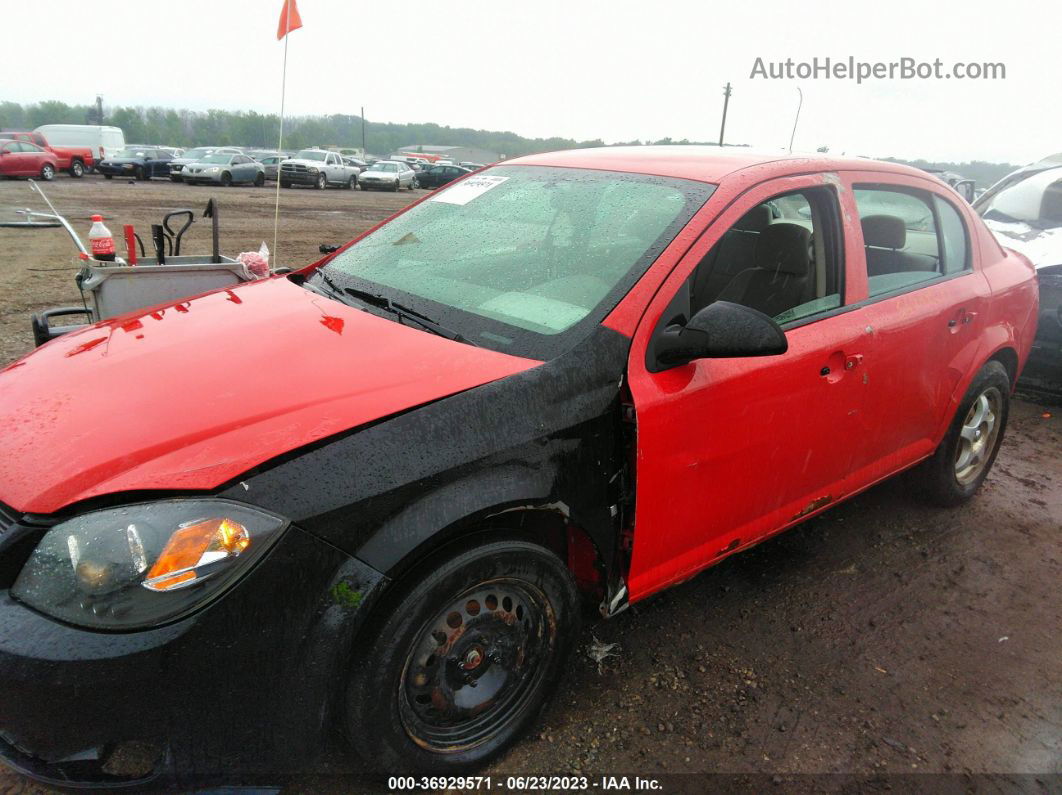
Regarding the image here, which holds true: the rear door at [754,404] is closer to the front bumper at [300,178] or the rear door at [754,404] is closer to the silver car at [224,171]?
the silver car at [224,171]

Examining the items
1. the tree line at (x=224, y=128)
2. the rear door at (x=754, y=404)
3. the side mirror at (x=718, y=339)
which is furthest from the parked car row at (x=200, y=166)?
the tree line at (x=224, y=128)

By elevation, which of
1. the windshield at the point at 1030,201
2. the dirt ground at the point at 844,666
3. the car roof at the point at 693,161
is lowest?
the dirt ground at the point at 844,666

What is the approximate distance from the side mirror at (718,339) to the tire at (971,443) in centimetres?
199

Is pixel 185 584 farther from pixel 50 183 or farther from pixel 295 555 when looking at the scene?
pixel 50 183

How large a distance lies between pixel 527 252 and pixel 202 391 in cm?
116

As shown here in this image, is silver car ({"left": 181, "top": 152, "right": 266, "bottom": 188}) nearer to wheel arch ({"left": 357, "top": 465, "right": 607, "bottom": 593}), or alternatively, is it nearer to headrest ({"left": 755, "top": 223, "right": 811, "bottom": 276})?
headrest ({"left": 755, "top": 223, "right": 811, "bottom": 276})

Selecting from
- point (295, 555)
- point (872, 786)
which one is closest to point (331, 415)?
point (295, 555)

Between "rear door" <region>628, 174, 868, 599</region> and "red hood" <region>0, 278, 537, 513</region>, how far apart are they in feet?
1.64

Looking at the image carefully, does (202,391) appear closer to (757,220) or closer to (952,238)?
(757,220)

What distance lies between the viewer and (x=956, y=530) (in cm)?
374

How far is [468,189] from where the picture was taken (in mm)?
3078

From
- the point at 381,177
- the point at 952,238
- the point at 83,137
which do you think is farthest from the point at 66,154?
the point at 952,238

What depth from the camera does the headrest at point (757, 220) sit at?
2688 millimetres

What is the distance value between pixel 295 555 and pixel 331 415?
0.34m
